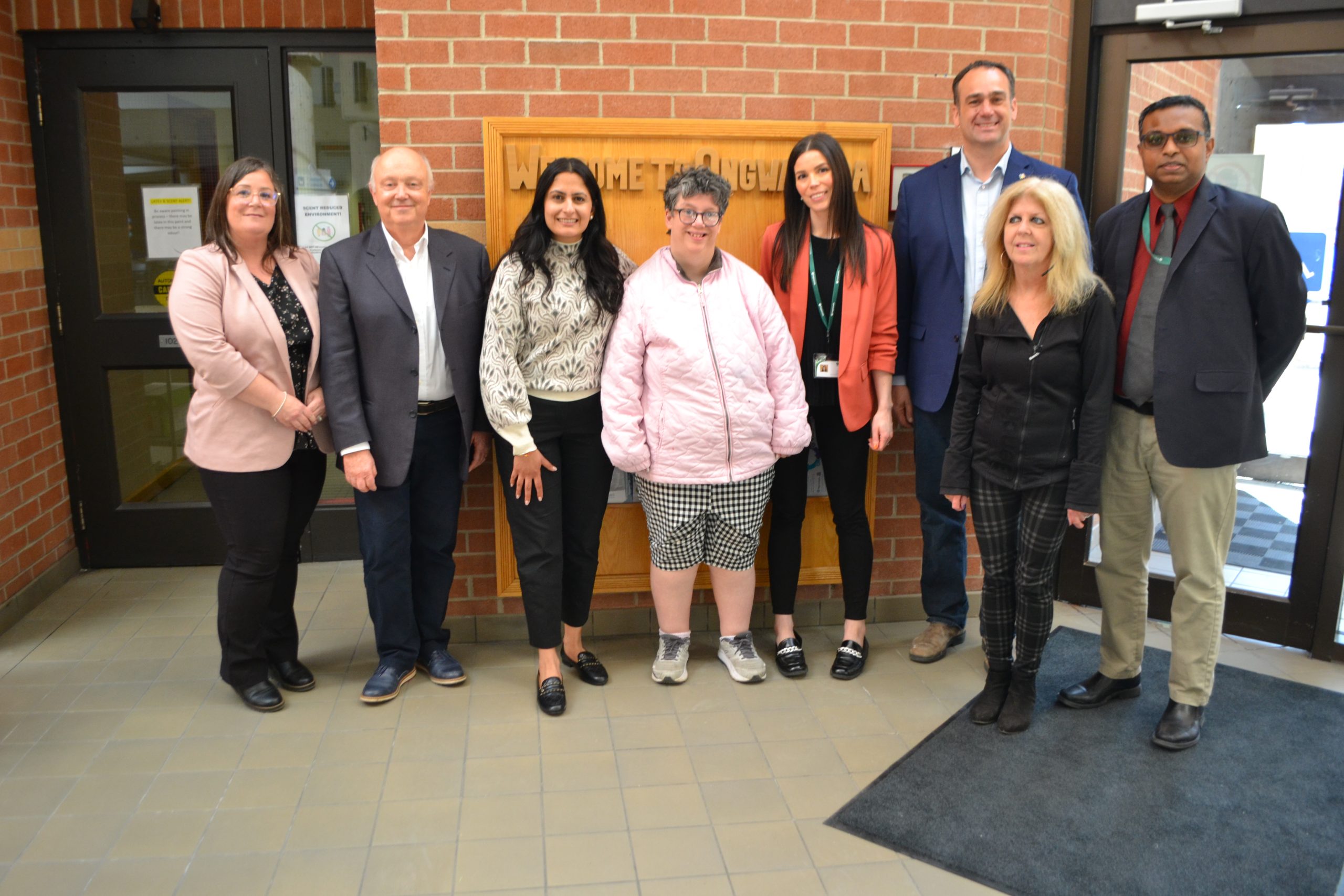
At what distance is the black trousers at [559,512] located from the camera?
323cm

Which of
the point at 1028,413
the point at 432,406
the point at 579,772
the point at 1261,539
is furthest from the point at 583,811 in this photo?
the point at 1261,539

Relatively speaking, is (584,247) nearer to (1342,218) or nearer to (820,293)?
(820,293)

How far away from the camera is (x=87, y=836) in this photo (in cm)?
258

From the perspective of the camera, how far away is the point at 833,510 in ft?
11.7

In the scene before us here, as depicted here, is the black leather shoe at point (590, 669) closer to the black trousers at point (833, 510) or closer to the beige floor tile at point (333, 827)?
the black trousers at point (833, 510)

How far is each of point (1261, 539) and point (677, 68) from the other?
9.37 ft

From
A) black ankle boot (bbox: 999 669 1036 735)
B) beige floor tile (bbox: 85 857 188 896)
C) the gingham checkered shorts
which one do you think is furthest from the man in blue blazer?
beige floor tile (bbox: 85 857 188 896)

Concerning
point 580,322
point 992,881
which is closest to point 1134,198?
point 580,322

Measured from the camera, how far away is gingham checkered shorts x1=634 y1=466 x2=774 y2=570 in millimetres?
3322

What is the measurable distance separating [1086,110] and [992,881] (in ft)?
9.33

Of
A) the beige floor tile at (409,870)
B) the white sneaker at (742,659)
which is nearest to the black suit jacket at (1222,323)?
the white sneaker at (742,659)

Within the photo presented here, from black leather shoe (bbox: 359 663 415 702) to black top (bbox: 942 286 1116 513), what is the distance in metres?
2.00

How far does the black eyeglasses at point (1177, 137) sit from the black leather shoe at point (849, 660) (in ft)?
6.06

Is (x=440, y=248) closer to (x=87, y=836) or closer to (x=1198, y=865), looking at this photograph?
(x=87, y=836)
